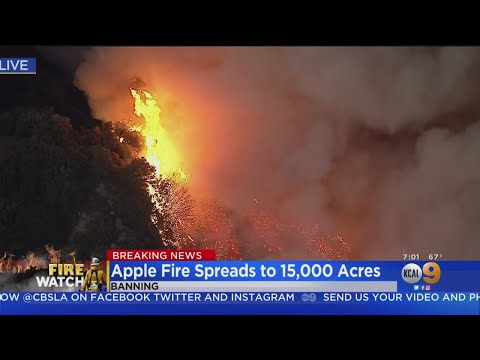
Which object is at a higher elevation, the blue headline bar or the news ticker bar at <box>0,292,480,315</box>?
the blue headline bar

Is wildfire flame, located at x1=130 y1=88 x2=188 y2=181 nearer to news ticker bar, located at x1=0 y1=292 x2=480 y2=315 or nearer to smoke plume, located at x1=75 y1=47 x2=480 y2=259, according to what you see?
smoke plume, located at x1=75 y1=47 x2=480 y2=259

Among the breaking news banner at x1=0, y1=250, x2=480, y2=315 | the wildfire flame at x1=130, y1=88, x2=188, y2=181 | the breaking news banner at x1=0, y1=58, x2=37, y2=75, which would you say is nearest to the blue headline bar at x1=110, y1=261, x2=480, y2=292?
the breaking news banner at x1=0, y1=250, x2=480, y2=315

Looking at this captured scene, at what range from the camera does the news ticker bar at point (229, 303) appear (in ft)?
15.5

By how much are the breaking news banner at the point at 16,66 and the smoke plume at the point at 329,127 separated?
0.94ft

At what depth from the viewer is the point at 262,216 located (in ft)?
15.6

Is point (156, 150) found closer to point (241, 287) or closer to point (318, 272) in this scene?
point (241, 287)

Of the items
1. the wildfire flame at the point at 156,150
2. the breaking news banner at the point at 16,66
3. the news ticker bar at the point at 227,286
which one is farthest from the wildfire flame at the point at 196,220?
the breaking news banner at the point at 16,66

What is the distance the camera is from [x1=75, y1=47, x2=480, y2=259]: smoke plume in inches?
187

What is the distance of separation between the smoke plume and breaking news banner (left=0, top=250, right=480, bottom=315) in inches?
5.8

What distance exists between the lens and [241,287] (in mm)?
4734

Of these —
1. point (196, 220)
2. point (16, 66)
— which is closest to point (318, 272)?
point (196, 220)

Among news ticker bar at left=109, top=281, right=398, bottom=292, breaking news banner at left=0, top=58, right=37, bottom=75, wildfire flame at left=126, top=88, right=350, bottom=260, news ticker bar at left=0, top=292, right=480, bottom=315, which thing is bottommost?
news ticker bar at left=0, top=292, right=480, bottom=315
